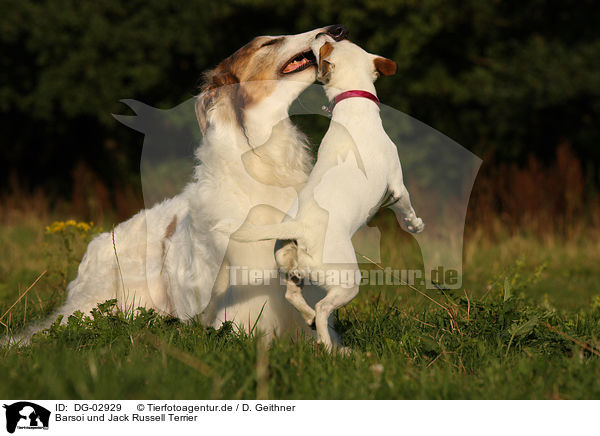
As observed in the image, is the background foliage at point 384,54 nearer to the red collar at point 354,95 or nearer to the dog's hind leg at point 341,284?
the red collar at point 354,95

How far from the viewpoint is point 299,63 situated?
11.8 ft

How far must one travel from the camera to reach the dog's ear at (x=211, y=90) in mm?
3748

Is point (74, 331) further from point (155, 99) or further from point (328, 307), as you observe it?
point (155, 99)

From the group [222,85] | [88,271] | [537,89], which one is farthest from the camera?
[537,89]

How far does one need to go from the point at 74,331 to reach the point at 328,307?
167 cm

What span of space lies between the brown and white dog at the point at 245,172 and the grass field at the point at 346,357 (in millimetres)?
201

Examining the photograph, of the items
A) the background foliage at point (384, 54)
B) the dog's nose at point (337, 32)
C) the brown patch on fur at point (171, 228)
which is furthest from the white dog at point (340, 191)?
the background foliage at point (384, 54)

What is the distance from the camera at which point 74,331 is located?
11.8ft

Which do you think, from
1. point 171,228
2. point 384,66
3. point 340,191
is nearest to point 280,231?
point 340,191

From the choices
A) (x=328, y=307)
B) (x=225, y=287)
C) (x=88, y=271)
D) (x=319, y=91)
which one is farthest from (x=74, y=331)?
(x=319, y=91)

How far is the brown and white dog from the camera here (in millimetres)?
3516

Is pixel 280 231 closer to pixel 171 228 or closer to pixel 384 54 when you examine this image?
pixel 171 228
